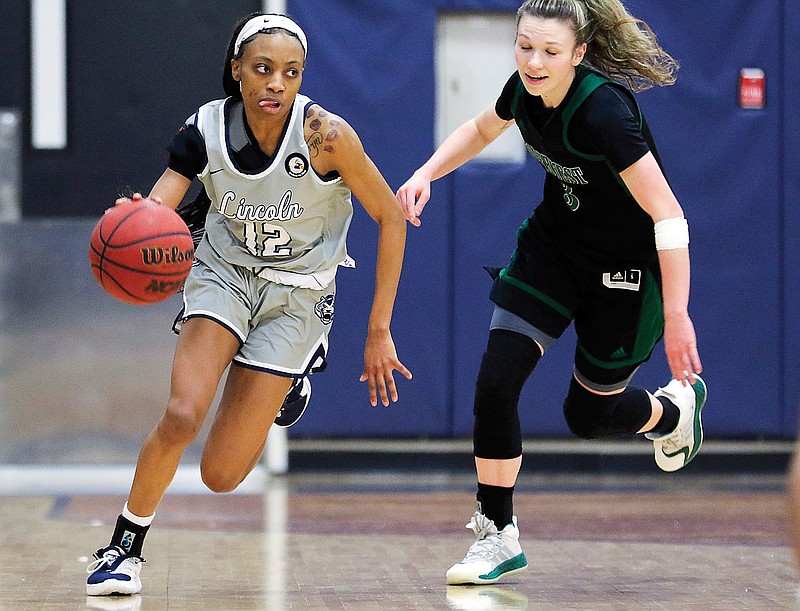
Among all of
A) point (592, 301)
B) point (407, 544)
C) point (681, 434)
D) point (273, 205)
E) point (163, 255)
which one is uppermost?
point (273, 205)

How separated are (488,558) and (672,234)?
3.93 feet

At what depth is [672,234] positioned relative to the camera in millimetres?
3746

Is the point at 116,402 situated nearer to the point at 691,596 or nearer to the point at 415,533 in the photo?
the point at 415,533

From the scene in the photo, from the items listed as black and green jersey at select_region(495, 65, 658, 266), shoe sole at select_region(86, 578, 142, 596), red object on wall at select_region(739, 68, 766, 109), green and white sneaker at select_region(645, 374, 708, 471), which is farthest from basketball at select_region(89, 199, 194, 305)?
red object on wall at select_region(739, 68, 766, 109)

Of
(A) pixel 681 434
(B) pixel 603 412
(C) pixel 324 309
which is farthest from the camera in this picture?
(A) pixel 681 434

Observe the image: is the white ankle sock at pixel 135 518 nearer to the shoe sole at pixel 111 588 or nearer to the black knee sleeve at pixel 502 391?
the shoe sole at pixel 111 588

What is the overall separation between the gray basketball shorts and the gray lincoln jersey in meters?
0.04

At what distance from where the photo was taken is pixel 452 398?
23.5 feet

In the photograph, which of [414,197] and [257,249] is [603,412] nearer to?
[414,197]

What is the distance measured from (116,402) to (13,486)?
729 millimetres

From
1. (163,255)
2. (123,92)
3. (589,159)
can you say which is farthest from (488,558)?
(123,92)

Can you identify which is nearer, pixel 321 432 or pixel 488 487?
pixel 488 487

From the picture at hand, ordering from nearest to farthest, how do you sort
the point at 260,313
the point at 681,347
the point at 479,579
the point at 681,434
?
1. the point at 681,347
2. the point at 479,579
3. the point at 260,313
4. the point at 681,434

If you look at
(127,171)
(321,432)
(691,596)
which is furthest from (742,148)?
(691,596)
